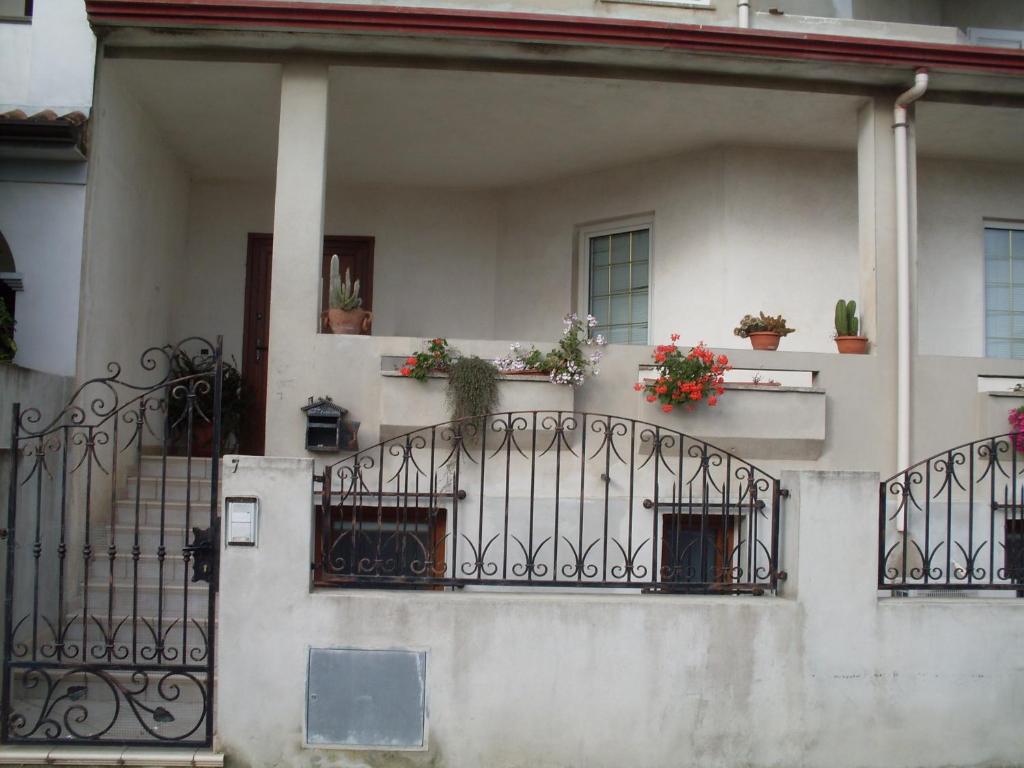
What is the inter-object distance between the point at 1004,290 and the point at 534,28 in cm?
553

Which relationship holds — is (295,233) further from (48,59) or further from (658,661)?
(658,661)

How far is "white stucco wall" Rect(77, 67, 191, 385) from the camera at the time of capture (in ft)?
24.2

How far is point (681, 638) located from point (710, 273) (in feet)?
14.9

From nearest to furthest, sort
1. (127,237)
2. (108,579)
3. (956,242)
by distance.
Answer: (108,579), (127,237), (956,242)

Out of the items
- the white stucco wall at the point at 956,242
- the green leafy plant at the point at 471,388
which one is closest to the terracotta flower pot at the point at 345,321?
the green leafy plant at the point at 471,388

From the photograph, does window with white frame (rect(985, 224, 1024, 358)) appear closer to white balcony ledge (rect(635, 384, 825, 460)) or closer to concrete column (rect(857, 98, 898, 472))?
concrete column (rect(857, 98, 898, 472))

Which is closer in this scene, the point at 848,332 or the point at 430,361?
the point at 430,361

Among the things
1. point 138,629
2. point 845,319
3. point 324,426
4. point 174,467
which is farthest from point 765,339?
point 138,629

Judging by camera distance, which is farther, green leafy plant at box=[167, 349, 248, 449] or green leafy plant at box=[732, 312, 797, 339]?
green leafy plant at box=[167, 349, 248, 449]

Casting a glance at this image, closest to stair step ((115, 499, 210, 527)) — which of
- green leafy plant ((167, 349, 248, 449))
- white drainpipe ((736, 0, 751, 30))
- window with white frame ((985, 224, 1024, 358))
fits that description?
green leafy plant ((167, 349, 248, 449))

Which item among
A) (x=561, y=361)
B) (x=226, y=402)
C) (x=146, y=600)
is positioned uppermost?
(x=561, y=361)

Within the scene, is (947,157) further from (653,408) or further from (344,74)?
(344,74)

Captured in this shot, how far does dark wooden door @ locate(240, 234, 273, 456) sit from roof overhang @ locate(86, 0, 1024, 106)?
309 centimetres

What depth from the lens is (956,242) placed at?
9227 millimetres
